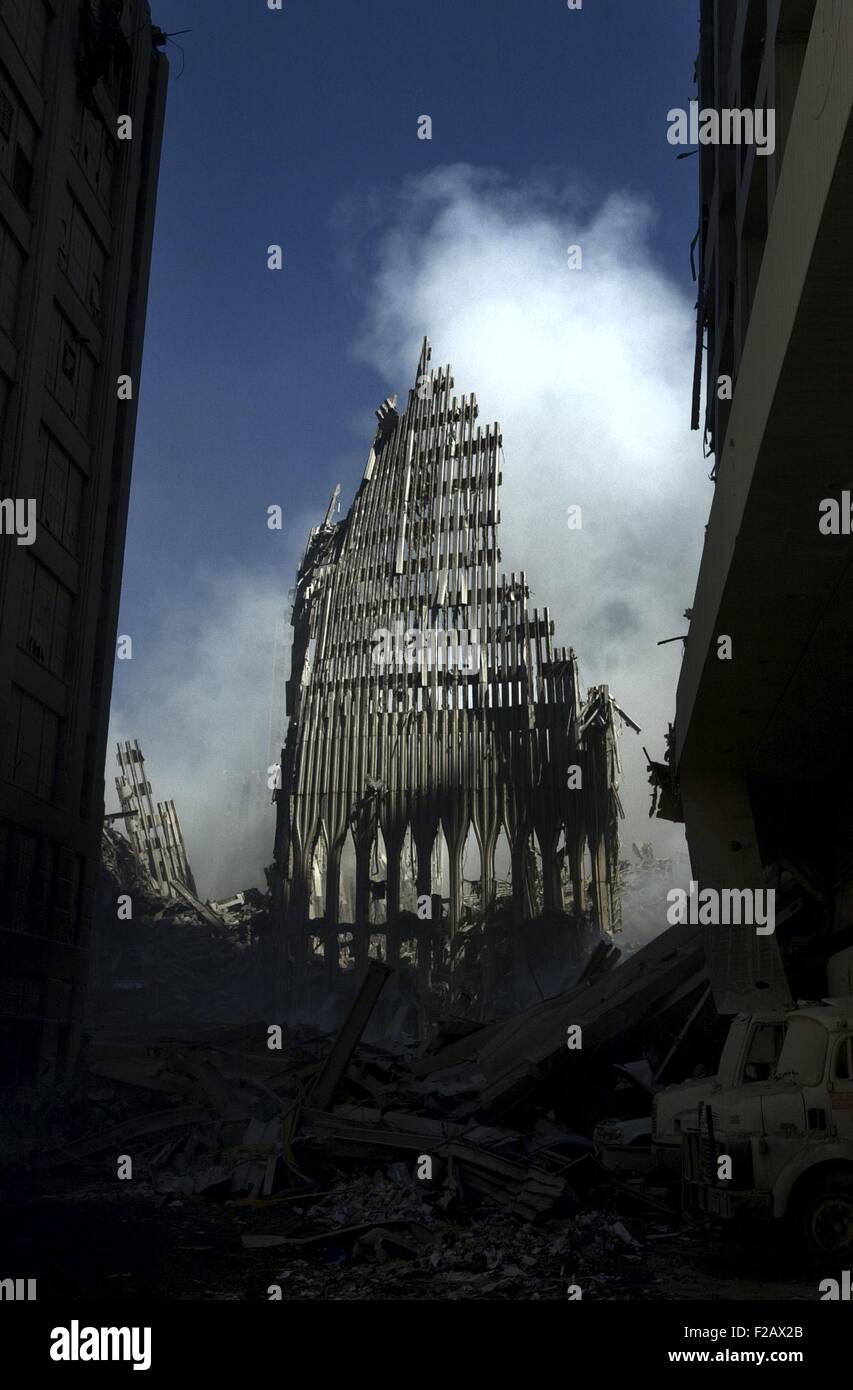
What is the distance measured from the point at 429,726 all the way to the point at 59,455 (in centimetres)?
2248

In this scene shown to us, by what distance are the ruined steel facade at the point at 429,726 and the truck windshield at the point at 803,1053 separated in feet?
92.0

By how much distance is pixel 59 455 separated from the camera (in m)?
20.4

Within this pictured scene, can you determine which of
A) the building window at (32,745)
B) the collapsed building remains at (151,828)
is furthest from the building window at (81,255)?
the collapsed building remains at (151,828)

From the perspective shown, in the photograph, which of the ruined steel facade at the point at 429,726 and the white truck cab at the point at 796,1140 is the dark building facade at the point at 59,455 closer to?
the white truck cab at the point at 796,1140

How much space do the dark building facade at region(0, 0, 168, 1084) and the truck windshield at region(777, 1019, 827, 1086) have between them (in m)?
11.6

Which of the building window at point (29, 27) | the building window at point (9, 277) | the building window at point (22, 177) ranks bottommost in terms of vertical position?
the building window at point (9, 277)

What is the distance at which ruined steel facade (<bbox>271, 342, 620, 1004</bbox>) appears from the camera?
39.4 m

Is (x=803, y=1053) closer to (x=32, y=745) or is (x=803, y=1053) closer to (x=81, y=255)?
(x=32, y=745)

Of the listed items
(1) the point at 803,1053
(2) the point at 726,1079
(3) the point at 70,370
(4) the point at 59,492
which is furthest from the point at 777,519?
(3) the point at 70,370

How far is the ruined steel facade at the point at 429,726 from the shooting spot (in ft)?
129

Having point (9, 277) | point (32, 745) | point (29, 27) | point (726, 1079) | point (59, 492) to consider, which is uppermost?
point (29, 27)

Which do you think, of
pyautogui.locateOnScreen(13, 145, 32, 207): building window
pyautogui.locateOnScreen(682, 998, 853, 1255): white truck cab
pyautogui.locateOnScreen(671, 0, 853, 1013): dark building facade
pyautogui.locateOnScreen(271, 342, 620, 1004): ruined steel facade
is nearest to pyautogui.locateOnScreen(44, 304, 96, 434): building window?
pyautogui.locateOnScreen(13, 145, 32, 207): building window

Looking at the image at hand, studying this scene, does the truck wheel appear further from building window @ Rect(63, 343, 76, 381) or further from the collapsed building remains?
the collapsed building remains
